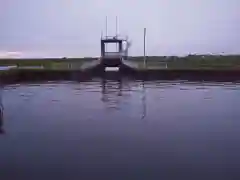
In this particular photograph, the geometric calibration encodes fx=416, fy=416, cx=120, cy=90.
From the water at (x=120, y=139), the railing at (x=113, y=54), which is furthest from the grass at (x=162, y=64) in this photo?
the water at (x=120, y=139)

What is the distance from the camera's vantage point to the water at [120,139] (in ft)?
10.3

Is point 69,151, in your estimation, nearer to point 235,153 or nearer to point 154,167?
point 154,167

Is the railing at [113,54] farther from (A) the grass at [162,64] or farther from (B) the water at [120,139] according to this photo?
(B) the water at [120,139]

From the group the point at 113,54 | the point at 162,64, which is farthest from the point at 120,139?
the point at 162,64

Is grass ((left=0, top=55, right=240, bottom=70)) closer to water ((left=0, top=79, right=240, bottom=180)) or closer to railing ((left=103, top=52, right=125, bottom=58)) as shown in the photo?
railing ((left=103, top=52, right=125, bottom=58))

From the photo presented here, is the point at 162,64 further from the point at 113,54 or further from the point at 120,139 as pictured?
the point at 120,139

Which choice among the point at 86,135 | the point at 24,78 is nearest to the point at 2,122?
the point at 86,135

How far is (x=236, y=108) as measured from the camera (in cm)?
678

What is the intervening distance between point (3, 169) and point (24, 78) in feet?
33.9

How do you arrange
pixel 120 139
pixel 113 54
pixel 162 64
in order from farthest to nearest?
1. pixel 162 64
2. pixel 113 54
3. pixel 120 139

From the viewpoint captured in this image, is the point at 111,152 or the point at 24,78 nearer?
the point at 111,152

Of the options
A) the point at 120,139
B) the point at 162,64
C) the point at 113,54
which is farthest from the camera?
the point at 162,64

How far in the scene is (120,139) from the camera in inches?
169

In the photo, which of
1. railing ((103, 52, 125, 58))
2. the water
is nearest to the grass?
railing ((103, 52, 125, 58))
